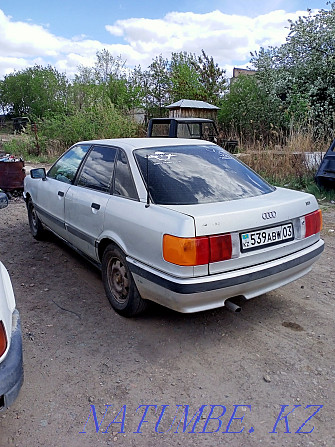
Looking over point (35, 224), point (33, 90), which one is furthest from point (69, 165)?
point (33, 90)

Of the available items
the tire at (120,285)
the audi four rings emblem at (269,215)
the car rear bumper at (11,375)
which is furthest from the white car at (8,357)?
the audi four rings emblem at (269,215)

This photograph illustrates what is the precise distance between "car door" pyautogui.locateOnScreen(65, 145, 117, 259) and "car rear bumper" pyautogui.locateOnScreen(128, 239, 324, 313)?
0.75 m

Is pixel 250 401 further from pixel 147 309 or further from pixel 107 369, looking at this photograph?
pixel 147 309

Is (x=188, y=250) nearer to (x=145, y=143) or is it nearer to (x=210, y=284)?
(x=210, y=284)

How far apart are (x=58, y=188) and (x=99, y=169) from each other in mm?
901

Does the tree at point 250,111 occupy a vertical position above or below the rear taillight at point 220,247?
above

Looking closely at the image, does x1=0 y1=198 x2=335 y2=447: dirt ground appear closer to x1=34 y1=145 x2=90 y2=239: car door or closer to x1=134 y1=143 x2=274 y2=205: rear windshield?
x1=34 y1=145 x2=90 y2=239: car door

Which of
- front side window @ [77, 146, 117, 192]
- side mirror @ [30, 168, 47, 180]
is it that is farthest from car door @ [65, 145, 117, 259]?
side mirror @ [30, 168, 47, 180]

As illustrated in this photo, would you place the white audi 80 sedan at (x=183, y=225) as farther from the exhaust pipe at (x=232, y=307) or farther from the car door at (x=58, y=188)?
the car door at (x=58, y=188)

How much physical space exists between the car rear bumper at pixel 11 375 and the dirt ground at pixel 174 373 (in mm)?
468

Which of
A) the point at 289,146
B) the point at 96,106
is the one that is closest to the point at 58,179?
the point at 289,146

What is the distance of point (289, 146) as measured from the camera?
10.1m

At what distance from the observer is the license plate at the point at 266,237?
2.86 m

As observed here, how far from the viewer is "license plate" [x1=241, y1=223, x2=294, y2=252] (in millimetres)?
2863
